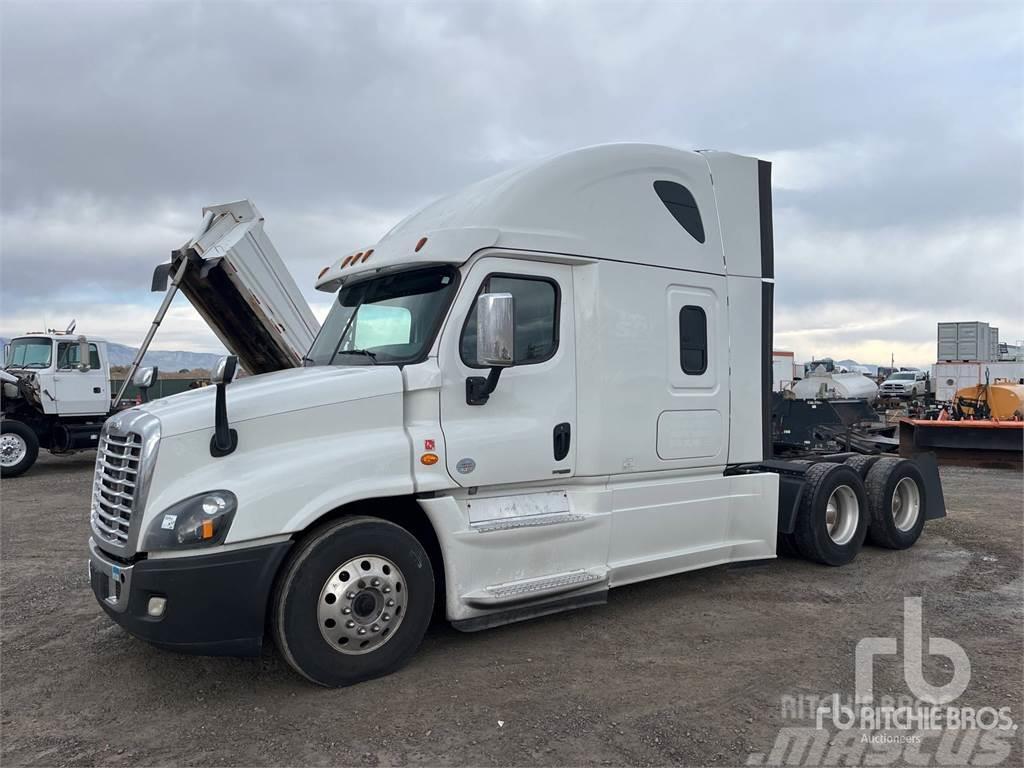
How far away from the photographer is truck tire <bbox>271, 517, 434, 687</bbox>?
4129mm

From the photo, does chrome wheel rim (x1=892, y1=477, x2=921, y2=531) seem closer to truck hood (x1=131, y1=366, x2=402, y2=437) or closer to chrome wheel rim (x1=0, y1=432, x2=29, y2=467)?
truck hood (x1=131, y1=366, x2=402, y2=437)

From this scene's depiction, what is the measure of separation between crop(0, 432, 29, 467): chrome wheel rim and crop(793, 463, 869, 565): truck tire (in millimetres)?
14175

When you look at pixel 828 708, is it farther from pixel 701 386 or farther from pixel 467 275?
pixel 467 275

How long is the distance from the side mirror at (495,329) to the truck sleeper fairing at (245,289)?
5966 mm

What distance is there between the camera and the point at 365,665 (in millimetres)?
4336

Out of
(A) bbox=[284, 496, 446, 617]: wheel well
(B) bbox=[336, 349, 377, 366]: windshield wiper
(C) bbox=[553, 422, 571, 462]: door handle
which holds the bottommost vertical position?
(A) bbox=[284, 496, 446, 617]: wheel well

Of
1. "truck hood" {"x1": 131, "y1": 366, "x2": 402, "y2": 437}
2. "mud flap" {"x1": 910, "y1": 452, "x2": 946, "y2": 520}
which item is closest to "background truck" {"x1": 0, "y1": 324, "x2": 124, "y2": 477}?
"truck hood" {"x1": 131, "y1": 366, "x2": 402, "y2": 437}

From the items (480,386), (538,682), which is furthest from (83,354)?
(538,682)

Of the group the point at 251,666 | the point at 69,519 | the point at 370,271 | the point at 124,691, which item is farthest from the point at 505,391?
the point at 69,519

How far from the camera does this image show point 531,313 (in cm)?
514

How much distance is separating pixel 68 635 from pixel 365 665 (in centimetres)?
245

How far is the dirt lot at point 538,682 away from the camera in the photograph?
3682 mm

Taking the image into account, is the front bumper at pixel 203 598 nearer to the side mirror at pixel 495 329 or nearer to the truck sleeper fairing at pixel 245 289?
the side mirror at pixel 495 329

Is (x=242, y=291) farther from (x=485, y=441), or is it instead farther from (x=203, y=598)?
(x=203, y=598)
